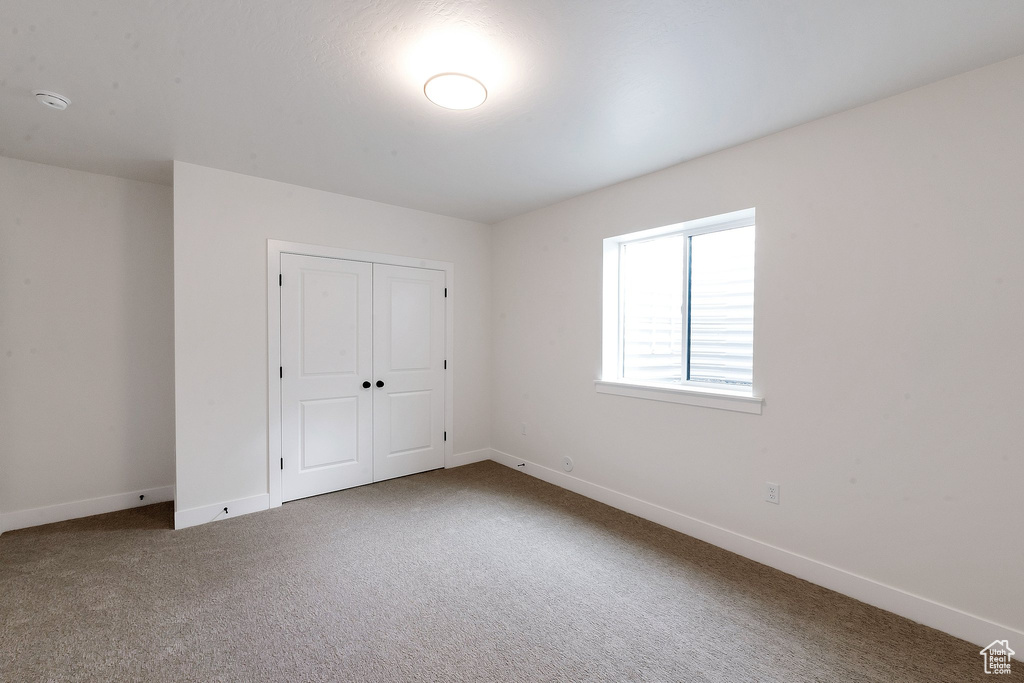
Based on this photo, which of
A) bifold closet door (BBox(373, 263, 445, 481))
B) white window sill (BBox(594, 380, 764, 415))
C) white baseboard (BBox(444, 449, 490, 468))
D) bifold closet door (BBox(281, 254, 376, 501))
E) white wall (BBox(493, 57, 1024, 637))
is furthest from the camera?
white baseboard (BBox(444, 449, 490, 468))

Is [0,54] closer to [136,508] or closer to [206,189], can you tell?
[206,189]

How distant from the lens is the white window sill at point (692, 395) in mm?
2789

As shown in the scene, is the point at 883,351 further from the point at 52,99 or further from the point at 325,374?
Result: the point at 52,99

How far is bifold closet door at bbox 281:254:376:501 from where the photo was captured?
144 inches

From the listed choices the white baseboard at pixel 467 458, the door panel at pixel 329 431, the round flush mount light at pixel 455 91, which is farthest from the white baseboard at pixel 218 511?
the round flush mount light at pixel 455 91

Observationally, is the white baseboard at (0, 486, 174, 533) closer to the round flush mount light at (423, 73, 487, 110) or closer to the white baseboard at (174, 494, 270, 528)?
the white baseboard at (174, 494, 270, 528)

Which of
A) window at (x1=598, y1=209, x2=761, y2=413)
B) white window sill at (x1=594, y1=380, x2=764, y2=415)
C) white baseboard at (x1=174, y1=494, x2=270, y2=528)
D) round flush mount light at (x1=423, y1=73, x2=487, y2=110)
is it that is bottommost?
white baseboard at (x1=174, y1=494, x2=270, y2=528)

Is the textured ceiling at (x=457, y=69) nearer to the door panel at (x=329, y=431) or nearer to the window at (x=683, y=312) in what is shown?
the window at (x=683, y=312)

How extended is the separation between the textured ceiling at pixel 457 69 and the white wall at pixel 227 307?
409 mm

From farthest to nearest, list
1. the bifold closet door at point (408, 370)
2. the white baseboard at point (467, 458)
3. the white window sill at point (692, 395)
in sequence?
the white baseboard at point (467, 458)
the bifold closet door at point (408, 370)
the white window sill at point (692, 395)

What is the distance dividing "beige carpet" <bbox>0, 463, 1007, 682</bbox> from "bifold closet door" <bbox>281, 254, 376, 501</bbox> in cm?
61

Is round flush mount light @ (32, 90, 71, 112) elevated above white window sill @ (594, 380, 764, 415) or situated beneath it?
elevated above

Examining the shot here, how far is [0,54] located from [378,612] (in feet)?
9.97

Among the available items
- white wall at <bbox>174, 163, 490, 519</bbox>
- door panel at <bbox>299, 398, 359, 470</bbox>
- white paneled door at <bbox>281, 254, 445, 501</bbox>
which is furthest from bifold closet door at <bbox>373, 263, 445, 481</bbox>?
white wall at <bbox>174, 163, 490, 519</bbox>
